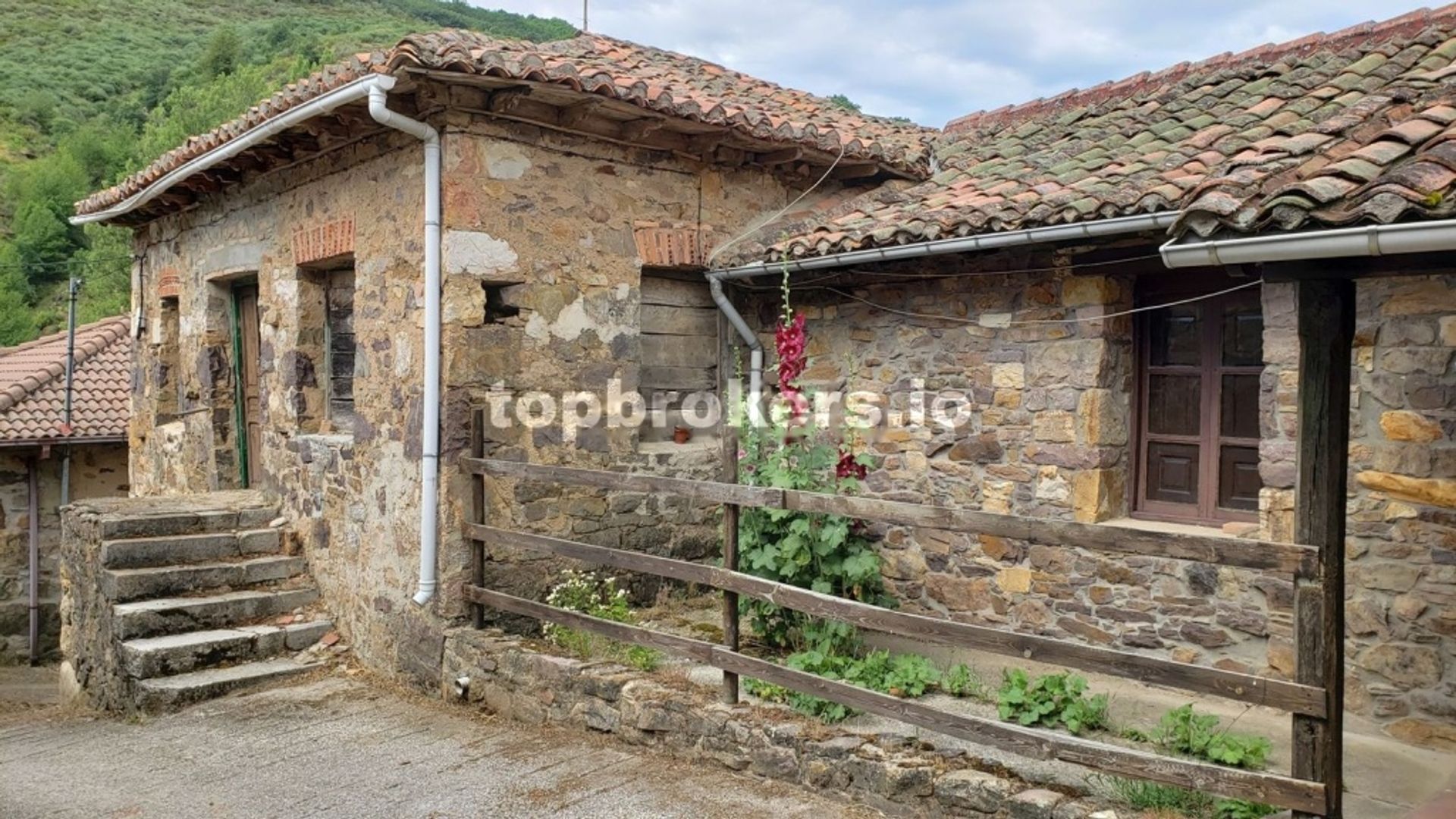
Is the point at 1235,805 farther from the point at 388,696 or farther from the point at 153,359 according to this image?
the point at 153,359

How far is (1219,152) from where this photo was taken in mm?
5301

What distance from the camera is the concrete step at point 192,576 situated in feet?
20.5

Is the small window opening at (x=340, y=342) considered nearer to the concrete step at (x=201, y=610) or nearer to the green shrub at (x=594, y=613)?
the concrete step at (x=201, y=610)

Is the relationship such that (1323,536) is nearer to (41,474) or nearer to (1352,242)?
(1352,242)

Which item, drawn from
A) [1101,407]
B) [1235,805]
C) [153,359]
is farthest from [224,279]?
[1235,805]

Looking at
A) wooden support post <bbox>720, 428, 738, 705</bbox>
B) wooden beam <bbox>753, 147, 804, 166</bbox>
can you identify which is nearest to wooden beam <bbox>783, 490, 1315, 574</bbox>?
wooden support post <bbox>720, 428, 738, 705</bbox>

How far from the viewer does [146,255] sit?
986cm

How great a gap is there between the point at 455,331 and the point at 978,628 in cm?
335

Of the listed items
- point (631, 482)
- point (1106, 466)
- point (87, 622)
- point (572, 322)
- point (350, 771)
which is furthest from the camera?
point (87, 622)

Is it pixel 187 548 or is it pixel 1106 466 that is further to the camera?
pixel 187 548

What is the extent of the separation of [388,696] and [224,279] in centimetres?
438

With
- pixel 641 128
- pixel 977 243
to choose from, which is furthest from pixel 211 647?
pixel 977 243

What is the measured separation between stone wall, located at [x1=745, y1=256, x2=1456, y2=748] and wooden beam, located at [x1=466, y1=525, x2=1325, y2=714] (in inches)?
59.3

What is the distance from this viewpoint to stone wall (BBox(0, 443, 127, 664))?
40.0 ft
